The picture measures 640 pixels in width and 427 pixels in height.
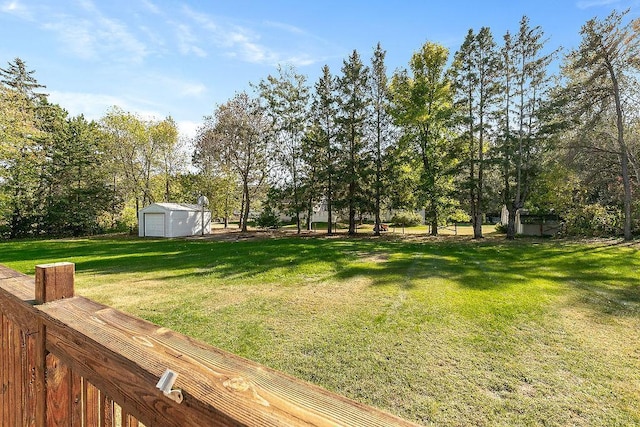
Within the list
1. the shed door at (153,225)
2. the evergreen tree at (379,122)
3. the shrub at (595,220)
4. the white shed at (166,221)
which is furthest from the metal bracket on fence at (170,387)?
the shed door at (153,225)

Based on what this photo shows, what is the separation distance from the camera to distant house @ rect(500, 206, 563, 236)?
1972cm

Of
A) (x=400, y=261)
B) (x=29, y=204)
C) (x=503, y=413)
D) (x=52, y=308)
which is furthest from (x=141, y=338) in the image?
(x=29, y=204)

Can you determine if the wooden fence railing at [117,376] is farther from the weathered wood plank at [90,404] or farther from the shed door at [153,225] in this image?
the shed door at [153,225]

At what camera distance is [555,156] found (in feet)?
53.6

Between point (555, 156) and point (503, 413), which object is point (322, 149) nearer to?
point (555, 156)

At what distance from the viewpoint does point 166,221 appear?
20516 mm

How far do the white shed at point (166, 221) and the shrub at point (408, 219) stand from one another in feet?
54.3

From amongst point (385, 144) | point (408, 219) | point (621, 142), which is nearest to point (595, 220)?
point (621, 142)

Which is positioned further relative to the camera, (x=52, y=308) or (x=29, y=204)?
(x=29, y=204)

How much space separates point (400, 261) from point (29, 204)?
25.5 metres

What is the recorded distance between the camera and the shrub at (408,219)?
27.0 metres

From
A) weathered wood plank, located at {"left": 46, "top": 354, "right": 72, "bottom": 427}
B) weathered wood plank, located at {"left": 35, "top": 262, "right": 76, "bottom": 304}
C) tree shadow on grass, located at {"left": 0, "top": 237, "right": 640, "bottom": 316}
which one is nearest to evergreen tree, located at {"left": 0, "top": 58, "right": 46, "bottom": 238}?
A: tree shadow on grass, located at {"left": 0, "top": 237, "right": 640, "bottom": 316}

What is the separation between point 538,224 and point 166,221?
24572 millimetres

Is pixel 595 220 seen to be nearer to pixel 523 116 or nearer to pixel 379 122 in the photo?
pixel 523 116
